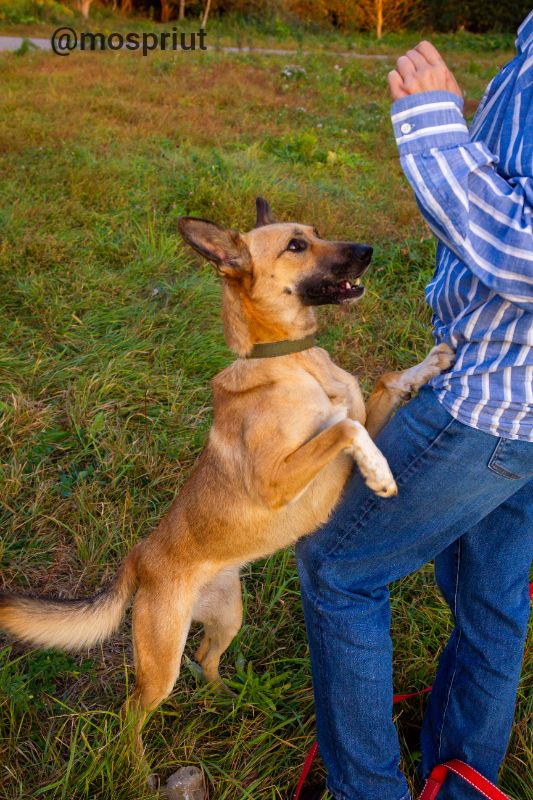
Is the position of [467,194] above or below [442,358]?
above

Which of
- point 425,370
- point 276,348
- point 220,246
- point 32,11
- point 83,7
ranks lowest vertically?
point 32,11

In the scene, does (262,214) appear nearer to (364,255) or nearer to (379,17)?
(364,255)

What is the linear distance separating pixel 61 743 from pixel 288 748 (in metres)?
0.74

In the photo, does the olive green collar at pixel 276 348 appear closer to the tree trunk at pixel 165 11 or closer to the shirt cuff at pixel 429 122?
the shirt cuff at pixel 429 122

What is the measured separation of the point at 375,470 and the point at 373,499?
70mm

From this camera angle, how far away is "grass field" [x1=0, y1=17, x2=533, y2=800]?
2229 millimetres

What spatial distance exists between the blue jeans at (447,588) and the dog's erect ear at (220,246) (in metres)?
0.93

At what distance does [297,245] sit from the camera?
248 cm

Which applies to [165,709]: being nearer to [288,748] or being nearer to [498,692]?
[288,748]

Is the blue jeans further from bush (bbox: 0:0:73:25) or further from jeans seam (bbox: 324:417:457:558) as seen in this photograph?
bush (bbox: 0:0:73:25)

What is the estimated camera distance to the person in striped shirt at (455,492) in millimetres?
1330

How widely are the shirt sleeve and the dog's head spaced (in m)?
0.96

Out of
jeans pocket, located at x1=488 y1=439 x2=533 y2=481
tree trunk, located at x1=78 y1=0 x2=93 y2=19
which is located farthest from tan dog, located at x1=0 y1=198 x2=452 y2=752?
tree trunk, located at x1=78 y1=0 x2=93 y2=19

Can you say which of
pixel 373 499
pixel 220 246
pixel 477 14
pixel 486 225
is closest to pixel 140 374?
pixel 220 246
